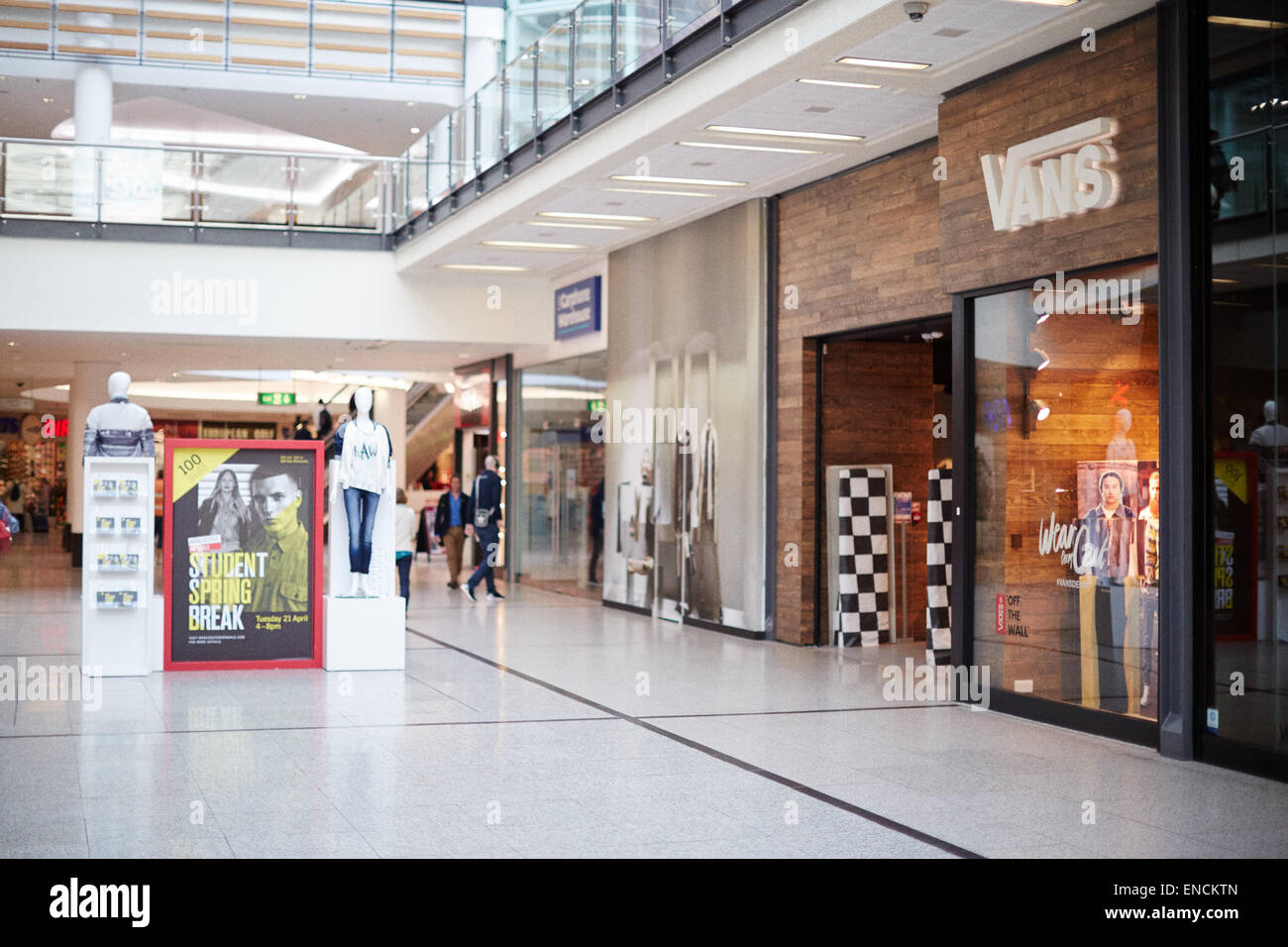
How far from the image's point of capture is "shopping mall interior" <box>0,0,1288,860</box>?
640cm

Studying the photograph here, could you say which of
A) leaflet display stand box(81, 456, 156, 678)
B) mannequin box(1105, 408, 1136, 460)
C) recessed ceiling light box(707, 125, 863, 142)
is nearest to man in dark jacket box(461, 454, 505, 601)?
leaflet display stand box(81, 456, 156, 678)

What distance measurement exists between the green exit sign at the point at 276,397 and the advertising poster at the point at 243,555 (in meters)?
20.1

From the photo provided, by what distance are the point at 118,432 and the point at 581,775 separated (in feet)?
17.6

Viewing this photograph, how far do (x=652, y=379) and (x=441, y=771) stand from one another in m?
8.86

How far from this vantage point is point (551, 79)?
12383 mm

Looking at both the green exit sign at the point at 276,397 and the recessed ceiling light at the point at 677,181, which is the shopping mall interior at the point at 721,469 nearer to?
the recessed ceiling light at the point at 677,181

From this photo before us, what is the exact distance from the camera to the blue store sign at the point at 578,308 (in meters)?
16.7

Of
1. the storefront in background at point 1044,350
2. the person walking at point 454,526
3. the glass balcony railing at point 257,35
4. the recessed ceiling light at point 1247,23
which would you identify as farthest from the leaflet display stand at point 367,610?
the glass balcony railing at point 257,35

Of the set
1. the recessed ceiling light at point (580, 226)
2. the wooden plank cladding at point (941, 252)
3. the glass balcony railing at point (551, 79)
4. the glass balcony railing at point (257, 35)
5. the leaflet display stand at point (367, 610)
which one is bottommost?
the leaflet display stand at point (367, 610)

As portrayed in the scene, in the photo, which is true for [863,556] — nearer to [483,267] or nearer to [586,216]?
[586,216]
